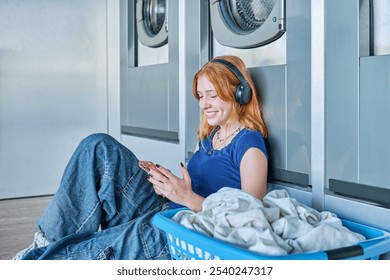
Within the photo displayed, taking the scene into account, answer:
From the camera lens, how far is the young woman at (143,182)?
150 cm

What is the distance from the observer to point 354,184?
4.58 ft

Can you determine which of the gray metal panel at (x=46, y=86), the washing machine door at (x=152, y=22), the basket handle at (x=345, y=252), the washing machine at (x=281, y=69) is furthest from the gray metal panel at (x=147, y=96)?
the basket handle at (x=345, y=252)

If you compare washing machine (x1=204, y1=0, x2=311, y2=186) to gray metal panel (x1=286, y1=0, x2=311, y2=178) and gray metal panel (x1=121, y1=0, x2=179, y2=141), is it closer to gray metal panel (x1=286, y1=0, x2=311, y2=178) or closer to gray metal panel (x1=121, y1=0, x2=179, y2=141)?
gray metal panel (x1=286, y1=0, x2=311, y2=178)

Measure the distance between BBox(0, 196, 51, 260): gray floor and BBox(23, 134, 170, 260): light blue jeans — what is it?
631 millimetres

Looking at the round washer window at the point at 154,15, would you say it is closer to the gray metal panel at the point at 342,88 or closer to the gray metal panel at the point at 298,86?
the gray metal panel at the point at 298,86

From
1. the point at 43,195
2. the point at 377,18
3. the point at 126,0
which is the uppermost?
the point at 126,0

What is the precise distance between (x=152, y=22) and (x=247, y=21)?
938 mm

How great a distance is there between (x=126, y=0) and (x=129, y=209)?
1.65 m

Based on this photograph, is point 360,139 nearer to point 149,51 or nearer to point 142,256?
point 142,256

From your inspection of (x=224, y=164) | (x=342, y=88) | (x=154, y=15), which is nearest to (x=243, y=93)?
(x=224, y=164)

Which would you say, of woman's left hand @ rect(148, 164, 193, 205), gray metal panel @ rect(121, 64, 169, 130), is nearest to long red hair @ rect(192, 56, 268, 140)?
woman's left hand @ rect(148, 164, 193, 205)

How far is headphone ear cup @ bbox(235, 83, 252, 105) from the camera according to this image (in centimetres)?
165

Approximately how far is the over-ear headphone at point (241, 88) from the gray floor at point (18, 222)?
45.6 inches

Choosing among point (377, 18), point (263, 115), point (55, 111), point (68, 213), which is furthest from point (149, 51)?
point (377, 18)
